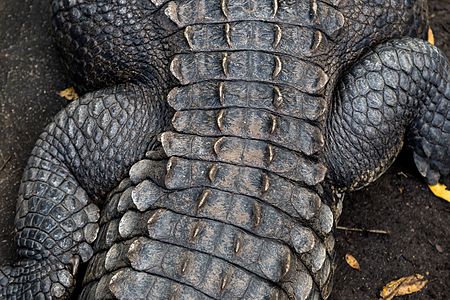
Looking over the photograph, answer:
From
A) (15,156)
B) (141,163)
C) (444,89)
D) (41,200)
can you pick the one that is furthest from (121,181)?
(444,89)

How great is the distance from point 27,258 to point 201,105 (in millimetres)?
1139

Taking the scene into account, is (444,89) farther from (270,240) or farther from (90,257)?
(90,257)

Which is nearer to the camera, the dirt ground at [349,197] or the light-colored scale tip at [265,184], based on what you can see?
the light-colored scale tip at [265,184]

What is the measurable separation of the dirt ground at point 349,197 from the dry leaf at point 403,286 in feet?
0.09

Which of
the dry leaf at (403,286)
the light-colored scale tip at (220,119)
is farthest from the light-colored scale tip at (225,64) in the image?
the dry leaf at (403,286)

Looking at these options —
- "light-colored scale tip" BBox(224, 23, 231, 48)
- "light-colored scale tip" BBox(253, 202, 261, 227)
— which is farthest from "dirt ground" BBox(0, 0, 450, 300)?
"light-colored scale tip" BBox(224, 23, 231, 48)

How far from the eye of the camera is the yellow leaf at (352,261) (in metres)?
3.34

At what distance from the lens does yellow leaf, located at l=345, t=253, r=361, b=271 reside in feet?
11.0

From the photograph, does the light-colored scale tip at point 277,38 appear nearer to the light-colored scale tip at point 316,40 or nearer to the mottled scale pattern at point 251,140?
the mottled scale pattern at point 251,140

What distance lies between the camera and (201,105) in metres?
2.73

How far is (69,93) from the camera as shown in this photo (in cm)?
370

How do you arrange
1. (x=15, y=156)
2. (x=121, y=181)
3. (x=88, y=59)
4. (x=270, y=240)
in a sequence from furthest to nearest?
(x=15, y=156) < (x=88, y=59) < (x=121, y=181) < (x=270, y=240)

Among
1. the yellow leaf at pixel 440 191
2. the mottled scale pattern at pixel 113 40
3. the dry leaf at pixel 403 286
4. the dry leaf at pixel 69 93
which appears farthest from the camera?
the dry leaf at pixel 69 93

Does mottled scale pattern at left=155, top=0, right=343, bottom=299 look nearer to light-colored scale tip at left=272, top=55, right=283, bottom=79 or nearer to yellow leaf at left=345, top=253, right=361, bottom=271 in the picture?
light-colored scale tip at left=272, top=55, right=283, bottom=79
